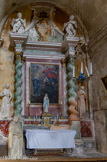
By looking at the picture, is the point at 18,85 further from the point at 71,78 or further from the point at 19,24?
the point at 19,24

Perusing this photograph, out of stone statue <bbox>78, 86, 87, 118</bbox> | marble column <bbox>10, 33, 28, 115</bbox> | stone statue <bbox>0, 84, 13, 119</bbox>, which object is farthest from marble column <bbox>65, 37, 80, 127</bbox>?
stone statue <bbox>0, 84, 13, 119</bbox>

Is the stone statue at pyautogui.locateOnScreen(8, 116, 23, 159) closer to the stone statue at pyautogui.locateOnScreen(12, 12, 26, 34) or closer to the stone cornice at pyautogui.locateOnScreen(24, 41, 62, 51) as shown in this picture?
the stone cornice at pyautogui.locateOnScreen(24, 41, 62, 51)

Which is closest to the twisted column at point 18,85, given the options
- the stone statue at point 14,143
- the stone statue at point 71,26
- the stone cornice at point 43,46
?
the stone cornice at point 43,46

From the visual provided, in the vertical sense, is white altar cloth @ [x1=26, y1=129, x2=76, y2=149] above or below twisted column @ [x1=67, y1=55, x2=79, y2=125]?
below

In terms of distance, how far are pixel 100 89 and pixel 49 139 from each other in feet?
10.2

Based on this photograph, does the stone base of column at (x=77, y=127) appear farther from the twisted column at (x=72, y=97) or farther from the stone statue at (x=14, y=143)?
the stone statue at (x=14, y=143)

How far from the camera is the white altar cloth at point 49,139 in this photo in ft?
26.1

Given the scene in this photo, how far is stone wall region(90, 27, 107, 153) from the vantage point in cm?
913

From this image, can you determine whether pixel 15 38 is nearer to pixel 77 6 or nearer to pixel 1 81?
pixel 1 81

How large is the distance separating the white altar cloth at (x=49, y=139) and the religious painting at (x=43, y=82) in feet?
6.26

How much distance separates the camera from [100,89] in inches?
378

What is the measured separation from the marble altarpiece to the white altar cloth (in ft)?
2.47

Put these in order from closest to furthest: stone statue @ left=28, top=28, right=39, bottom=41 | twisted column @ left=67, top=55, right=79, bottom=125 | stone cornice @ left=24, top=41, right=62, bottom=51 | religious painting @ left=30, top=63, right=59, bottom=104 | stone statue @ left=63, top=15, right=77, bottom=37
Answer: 1. twisted column @ left=67, top=55, right=79, bottom=125
2. religious painting @ left=30, top=63, right=59, bottom=104
3. stone cornice @ left=24, top=41, right=62, bottom=51
4. stone statue @ left=63, top=15, right=77, bottom=37
5. stone statue @ left=28, top=28, right=39, bottom=41

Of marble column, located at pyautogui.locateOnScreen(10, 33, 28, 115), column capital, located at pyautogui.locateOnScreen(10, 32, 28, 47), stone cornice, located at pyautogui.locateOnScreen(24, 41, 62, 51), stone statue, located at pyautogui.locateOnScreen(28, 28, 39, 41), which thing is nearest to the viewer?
Answer: marble column, located at pyautogui.locateOnScreen(10, 33, 28, 115)
